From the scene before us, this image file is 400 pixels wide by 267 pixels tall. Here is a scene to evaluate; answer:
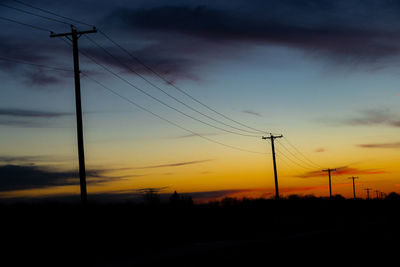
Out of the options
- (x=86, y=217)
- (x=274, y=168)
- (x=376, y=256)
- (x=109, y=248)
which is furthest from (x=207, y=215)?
(x=376, y=256)

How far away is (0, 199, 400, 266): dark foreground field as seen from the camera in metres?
19.5

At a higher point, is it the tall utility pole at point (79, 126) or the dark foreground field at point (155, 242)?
the tall utility pole at point (79, 126)

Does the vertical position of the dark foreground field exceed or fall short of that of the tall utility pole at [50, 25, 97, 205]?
it falls short

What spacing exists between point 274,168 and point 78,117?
34.2 metres

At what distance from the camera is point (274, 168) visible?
53.6m

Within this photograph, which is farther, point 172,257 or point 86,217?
point 86,217

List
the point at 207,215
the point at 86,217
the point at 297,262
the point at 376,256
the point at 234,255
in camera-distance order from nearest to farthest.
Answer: the point at 297,262
the point at 376,256
the point at 234,255
the point at 86,217
the point at 207,215

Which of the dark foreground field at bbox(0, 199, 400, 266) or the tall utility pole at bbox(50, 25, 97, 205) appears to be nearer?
the dark foreground field at bbox(0, 199, 400, 266)

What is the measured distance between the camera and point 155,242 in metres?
29.2

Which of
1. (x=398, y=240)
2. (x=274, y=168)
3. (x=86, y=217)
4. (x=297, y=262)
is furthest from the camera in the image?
(x=274, y=168)

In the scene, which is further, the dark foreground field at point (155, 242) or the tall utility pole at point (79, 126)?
the tall utility pole at point (79, 126)

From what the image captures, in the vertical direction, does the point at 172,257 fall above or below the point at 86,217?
below

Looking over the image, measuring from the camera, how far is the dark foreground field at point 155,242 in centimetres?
1948

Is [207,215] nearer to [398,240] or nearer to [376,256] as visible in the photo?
[398,240]
